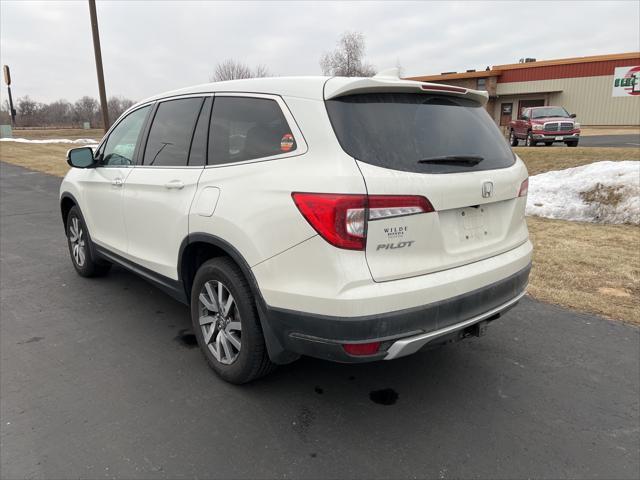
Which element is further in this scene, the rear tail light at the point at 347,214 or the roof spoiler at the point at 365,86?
the roof spoiler at the point at 365,86

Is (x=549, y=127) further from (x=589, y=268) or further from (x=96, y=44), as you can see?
(x=96, y=44)

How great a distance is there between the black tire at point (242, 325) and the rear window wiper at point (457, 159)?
1.21 metres

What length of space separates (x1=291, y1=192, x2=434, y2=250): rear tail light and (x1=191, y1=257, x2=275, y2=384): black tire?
0.70 meters

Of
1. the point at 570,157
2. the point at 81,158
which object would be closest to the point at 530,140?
the point at 570,157

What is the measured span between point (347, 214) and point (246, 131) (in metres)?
0.98

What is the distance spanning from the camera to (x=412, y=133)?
8.15ft

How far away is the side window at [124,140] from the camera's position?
391cm

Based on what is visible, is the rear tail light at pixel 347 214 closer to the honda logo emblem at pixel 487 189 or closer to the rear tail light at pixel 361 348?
the rear tail light at pixel 361 348

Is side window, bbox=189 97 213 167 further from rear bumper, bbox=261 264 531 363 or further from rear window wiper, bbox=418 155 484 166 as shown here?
rear window wiper, bbox=418 155 484 166

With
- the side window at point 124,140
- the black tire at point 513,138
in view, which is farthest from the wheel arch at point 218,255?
the black tire at point 513,138

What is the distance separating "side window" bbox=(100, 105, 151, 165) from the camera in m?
3.91

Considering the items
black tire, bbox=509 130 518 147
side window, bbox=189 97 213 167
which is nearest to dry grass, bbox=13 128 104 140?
black tire, bbox=509 130 518 147

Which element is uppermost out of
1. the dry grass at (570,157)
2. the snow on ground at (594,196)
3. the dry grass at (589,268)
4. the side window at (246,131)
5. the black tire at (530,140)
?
the side window at (246,131)

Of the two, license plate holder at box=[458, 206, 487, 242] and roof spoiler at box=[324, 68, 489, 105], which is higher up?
roof spoiler at box=[324, 68, 489, 105]
